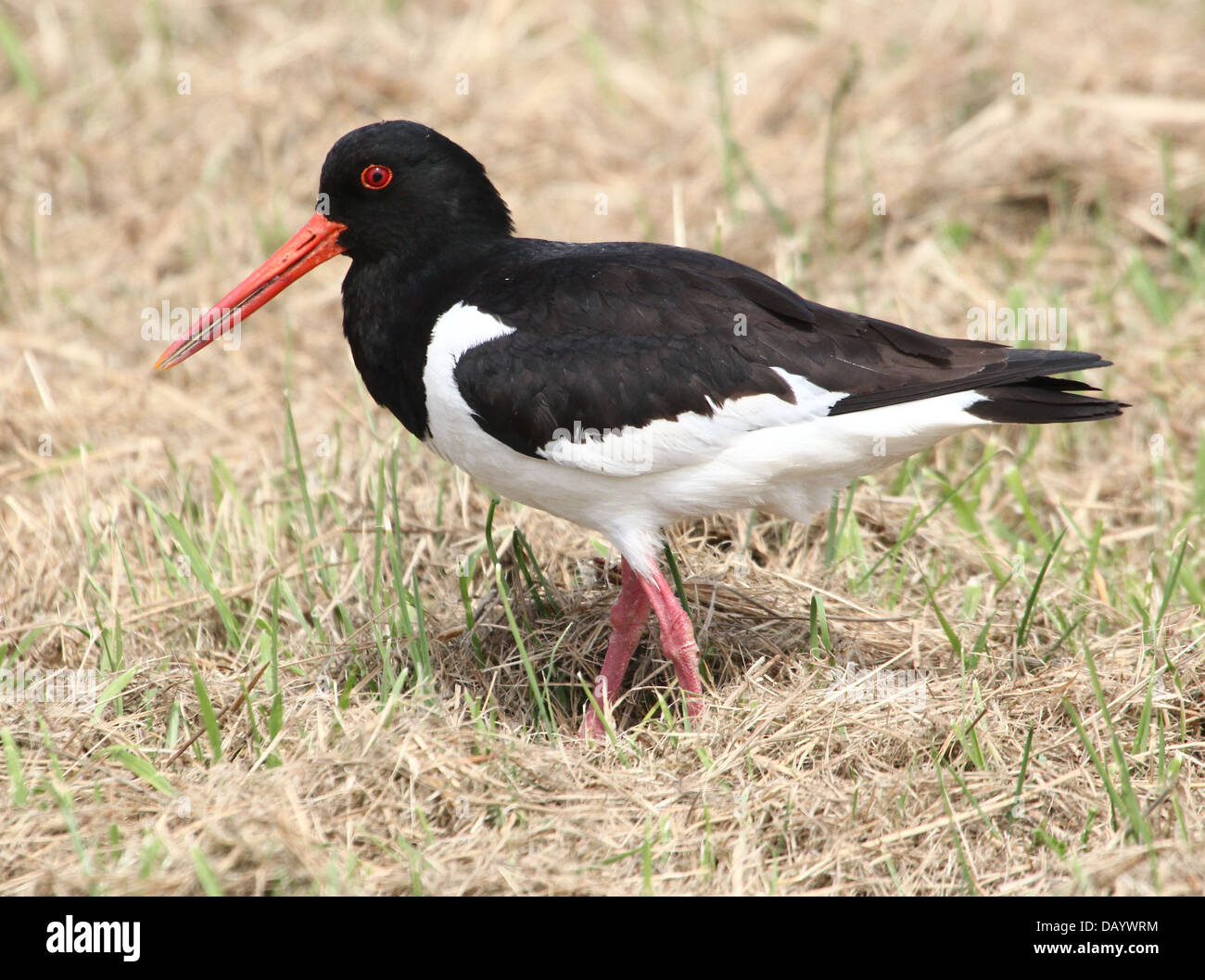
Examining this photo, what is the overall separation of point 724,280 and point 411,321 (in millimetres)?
915

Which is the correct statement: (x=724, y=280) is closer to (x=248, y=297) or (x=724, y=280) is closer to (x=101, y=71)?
(x=248, y=297)

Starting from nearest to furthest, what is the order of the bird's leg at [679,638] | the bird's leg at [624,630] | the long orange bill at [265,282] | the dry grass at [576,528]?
1. the dry grass at [576,528]
2. the bird's leg at [679,638]
3. the bird's leg at [624,630]
4. the long orange bill at [265,282]

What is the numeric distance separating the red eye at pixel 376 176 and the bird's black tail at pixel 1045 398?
6.06 ft

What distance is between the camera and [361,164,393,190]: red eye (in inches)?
163

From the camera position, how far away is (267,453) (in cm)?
547

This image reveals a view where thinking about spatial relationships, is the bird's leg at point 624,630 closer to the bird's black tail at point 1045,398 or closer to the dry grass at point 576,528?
the dry grass at point 576,528

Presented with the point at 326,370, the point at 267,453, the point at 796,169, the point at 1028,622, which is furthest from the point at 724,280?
the point at 796,169

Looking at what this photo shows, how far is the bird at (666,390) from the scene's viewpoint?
12.2 feet

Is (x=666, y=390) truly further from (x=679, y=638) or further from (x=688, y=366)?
(x=679, y=638)

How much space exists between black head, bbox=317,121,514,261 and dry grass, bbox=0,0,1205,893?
75 cm

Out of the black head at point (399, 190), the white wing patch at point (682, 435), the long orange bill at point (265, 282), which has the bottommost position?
the white wing patch at point (682, 435)

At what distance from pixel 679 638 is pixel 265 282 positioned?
5.67 feet

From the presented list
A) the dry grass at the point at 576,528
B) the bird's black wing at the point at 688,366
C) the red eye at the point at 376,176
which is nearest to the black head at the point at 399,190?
the red eye at the point at 376,176

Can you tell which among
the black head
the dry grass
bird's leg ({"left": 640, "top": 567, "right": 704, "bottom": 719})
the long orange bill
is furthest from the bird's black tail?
the long orange bill
